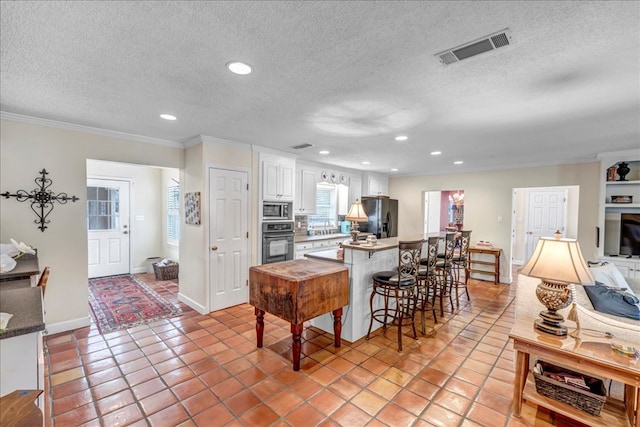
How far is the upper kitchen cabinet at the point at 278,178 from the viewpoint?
443 centimetres

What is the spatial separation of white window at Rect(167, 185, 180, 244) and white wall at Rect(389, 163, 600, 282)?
4.74m

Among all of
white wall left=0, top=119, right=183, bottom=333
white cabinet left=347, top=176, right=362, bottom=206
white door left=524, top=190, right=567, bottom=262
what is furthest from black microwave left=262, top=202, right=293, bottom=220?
white door left=524, top=190, right=567, bottom=262

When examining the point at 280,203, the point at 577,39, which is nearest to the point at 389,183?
the point at 280,203

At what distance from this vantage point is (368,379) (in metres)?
2.36

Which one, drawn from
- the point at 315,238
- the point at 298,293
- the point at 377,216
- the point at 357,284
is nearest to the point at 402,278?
the point at 357,284

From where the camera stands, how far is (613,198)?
447 centimetres

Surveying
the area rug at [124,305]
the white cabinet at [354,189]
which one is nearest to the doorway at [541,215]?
the white cabinet at [354,189]

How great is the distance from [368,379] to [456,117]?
2562 mm

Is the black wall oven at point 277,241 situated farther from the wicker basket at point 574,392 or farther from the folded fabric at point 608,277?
the folded fabric at point 608,277

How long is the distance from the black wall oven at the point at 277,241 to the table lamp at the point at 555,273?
3342mm

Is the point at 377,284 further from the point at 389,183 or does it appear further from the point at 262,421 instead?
the point at 389,183

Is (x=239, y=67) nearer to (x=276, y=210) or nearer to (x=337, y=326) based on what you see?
(x=337, y=326)

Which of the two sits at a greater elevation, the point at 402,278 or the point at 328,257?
the point at 328,257

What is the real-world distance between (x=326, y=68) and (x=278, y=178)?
9.44 feet
